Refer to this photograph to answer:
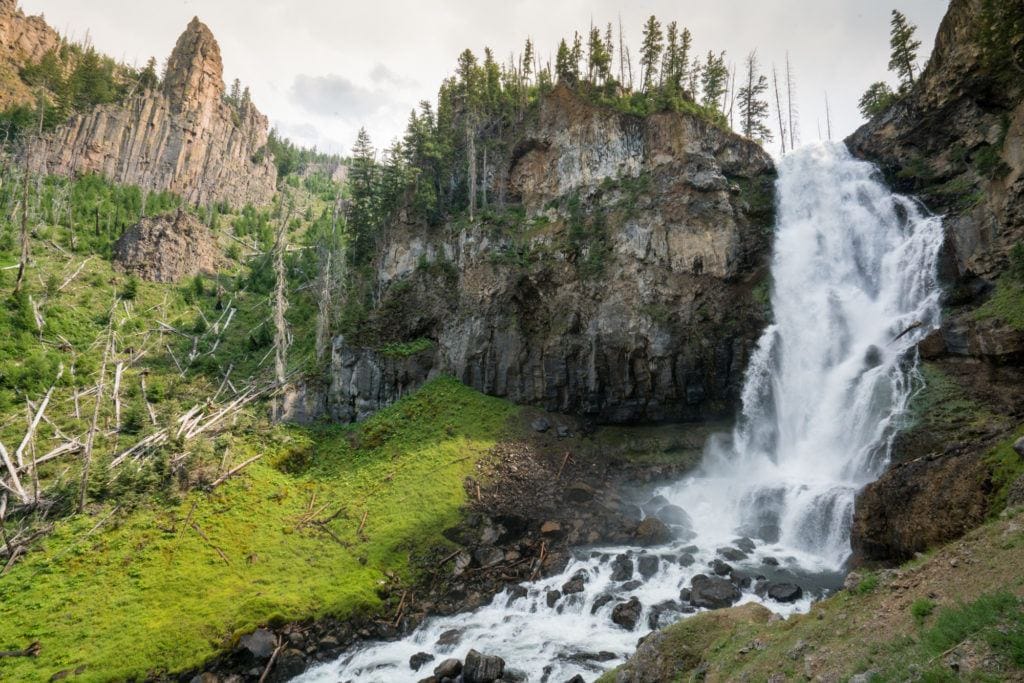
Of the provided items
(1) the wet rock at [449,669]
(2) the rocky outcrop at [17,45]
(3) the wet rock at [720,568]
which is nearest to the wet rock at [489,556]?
(1) the wet rock at [449,669]

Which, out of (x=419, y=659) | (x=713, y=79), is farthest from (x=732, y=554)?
(x=713, y=79)

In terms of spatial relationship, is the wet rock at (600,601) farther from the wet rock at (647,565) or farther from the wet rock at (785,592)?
the wet rock at (785,592)

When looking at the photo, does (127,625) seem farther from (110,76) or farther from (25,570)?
(110,76)

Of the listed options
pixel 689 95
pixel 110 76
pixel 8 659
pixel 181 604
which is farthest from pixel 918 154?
pixel 110 76

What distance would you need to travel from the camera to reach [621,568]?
19141mm

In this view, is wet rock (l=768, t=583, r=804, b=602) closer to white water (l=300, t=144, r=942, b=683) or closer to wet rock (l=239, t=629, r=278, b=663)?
white water (l=300, t=144, r=942, b=683)

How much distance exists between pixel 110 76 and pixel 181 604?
97.7 meters

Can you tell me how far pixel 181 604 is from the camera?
55.7ft

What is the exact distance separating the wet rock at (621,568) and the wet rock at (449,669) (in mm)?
7134

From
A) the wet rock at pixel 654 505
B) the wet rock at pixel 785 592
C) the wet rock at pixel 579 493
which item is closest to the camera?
the wet rock at pixel 785 592

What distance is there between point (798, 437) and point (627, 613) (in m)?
15.2

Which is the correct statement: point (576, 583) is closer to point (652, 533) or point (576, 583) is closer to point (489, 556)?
point (489, 556)

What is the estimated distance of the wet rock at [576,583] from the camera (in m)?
18.2

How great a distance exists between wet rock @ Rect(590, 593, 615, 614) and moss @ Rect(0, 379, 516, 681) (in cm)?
747
